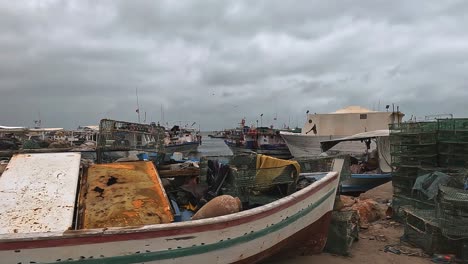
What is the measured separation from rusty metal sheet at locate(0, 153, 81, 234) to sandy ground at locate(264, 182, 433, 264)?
3147mm

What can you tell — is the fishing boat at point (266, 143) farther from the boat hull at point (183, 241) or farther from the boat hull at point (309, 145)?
the boat hull at point (183, 241)

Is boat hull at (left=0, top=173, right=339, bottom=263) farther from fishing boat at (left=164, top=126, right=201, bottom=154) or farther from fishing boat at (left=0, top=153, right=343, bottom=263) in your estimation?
fishing boat at (left=164, top=126, right=201, bottom=154)

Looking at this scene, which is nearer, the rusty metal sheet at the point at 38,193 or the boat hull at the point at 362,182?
the rusty metal sheet at the point at 38,193

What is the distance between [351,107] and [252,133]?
9.86 meters

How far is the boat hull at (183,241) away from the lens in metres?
3.29

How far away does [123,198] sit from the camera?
4430 millimetres

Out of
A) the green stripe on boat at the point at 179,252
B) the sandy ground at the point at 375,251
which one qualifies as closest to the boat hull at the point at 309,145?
the sandy ground at the point at 375,251

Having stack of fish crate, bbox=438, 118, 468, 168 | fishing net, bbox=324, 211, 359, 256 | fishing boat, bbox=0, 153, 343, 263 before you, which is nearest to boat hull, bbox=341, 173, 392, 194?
stack of fish crate, bbox=438, 118, 468, 168

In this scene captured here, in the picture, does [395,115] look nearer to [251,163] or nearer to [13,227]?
[251,163]

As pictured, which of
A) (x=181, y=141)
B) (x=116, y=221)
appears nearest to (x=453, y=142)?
(x=116, y=221)

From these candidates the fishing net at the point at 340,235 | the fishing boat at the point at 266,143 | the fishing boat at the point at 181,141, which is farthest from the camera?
the fishing boat at the point at 181,141

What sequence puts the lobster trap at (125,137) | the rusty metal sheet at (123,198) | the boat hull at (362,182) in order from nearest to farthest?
1. the rusty metal sheet at (123,198)
2. the lobster trap at (125,137)
3. the boat hull at (362,182)

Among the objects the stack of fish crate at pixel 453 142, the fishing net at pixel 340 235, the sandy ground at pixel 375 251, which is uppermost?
the stack of fish crate at pixel 453 142

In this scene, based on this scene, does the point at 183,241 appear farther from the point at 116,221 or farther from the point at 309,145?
the point at 309,145
